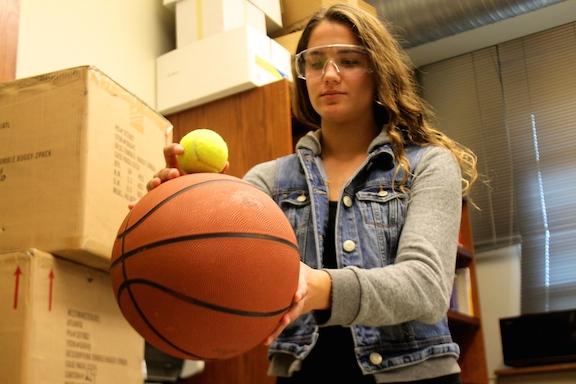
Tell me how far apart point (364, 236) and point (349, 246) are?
Answer: 0.05 m

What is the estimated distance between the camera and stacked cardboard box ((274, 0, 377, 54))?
3.11 meters

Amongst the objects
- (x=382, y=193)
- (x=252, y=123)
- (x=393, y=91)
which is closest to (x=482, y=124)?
(x=252, y=123)

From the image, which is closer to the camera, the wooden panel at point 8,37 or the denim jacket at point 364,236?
the denim jacket at point 364,236

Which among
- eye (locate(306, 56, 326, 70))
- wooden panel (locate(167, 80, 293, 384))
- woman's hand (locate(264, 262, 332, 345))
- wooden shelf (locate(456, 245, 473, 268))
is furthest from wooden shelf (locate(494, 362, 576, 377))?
woman's hand (locate(264, 262, 332, 345))

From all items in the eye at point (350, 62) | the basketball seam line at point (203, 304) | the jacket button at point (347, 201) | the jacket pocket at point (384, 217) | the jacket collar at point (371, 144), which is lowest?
the basketball seam line at point (203, 304)

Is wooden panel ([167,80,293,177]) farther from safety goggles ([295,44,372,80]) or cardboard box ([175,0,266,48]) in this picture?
safety goggles ([295,44,372,80])

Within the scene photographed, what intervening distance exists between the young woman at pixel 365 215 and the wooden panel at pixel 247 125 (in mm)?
962

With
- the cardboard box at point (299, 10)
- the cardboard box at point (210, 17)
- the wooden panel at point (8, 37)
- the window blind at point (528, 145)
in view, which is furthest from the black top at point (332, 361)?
the window blind at point (528, 145)

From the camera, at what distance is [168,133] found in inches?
75.5

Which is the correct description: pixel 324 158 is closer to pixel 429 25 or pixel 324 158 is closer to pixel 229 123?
pixel 229 123

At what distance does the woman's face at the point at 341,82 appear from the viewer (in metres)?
1.50

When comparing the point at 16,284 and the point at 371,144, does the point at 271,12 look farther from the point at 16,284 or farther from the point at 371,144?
the point at 16,284

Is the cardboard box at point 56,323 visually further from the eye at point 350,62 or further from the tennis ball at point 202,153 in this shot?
the eye at point 350,62

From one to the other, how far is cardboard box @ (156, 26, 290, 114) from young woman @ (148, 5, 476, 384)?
1067 mm
